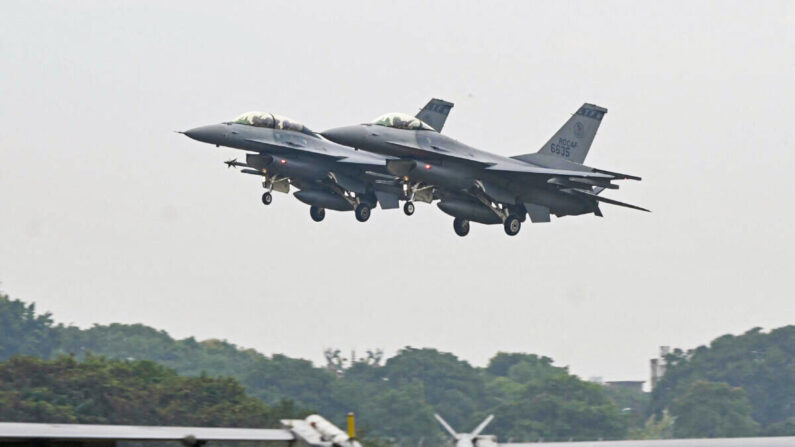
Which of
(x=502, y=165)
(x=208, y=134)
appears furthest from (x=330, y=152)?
(x=502, y=165)

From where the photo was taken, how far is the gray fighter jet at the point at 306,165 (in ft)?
175

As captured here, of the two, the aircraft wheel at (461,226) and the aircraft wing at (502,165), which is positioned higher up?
the aircraft wing at (502,165)

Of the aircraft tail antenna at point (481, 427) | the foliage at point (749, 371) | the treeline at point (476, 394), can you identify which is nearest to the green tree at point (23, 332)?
the treeline at point (476, 394)

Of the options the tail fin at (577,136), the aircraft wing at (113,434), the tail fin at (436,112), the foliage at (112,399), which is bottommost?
the aircraft wing at (113,434)

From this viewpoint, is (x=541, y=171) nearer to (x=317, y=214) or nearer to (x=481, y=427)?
(x=317, y=214)

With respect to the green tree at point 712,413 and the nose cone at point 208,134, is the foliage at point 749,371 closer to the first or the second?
the green tree at point 712,413

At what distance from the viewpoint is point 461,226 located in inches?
2098

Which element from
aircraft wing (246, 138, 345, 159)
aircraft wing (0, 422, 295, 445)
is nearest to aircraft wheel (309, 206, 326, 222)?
aircraft wing (246, 138, 345, 159)

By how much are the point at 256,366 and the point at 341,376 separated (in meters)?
6.10

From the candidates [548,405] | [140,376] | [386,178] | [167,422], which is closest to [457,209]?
[386,178]

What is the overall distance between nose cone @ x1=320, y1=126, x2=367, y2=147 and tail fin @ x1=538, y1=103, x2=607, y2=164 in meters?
10.6

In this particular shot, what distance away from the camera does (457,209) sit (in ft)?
167

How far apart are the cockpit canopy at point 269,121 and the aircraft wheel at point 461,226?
25.0 ft

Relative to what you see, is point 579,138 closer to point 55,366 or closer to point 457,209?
point 457,209
